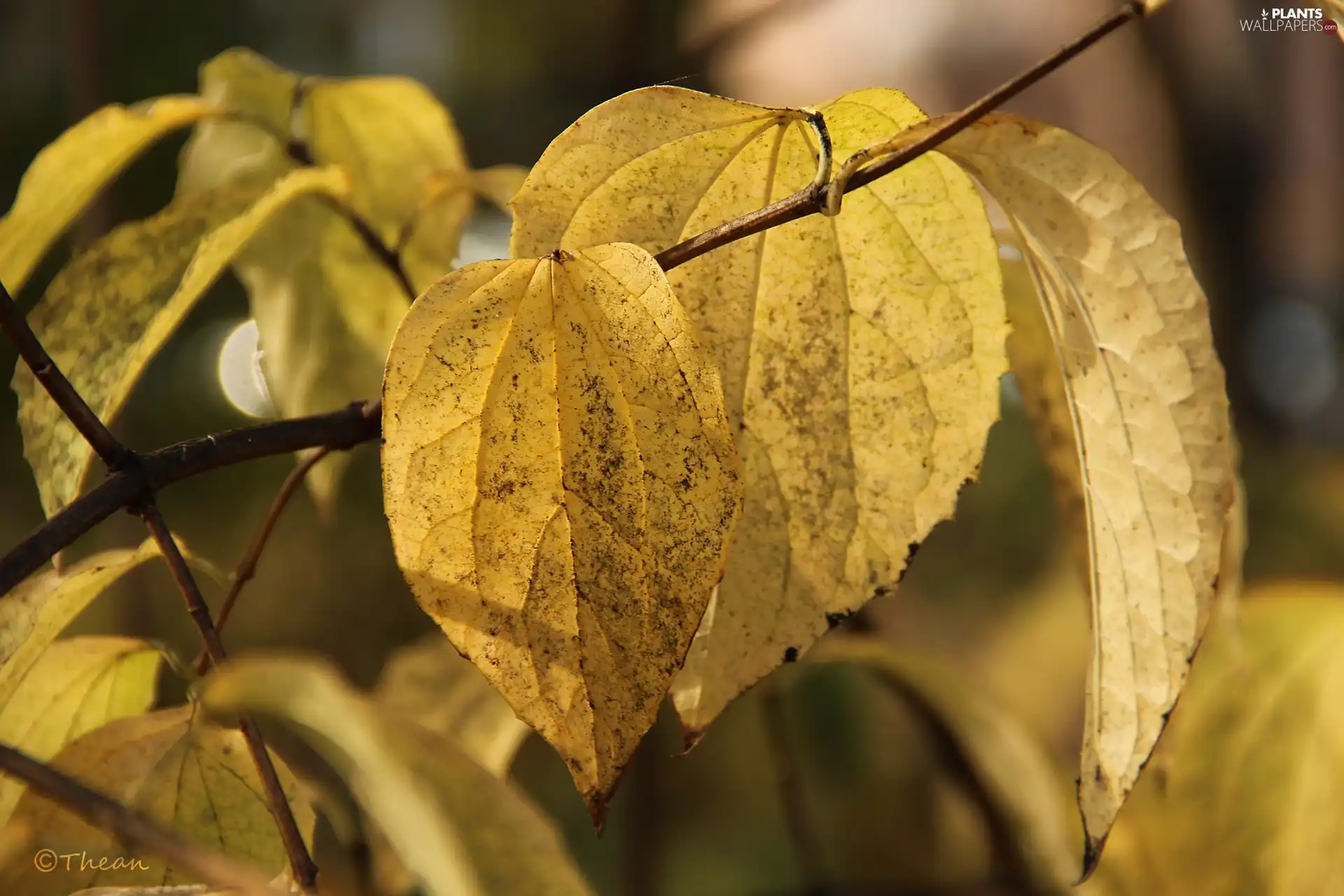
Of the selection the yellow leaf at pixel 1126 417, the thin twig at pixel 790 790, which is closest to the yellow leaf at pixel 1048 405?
the yellow leaf at pixel 1126 417

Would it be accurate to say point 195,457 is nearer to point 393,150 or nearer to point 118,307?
point 118,307

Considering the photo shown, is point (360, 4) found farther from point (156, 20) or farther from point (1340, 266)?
point (1340, 266)

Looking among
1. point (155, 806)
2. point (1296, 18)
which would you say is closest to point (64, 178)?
point (155, 806)

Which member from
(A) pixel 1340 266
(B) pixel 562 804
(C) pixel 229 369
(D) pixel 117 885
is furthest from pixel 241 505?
(A) pixel 1340 266

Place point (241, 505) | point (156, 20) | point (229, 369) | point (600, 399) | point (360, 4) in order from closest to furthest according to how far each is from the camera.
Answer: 1. point (600, 399)
2. point (229, 369)
3. point (241, 505)
4. point (156, 20)
5. point (360, 4)

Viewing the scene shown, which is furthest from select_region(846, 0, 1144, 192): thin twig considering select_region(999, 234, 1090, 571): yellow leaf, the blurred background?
the blurred background

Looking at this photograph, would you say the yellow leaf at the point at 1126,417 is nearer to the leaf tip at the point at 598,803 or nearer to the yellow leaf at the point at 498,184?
the leaf tip at the point at 598,803
